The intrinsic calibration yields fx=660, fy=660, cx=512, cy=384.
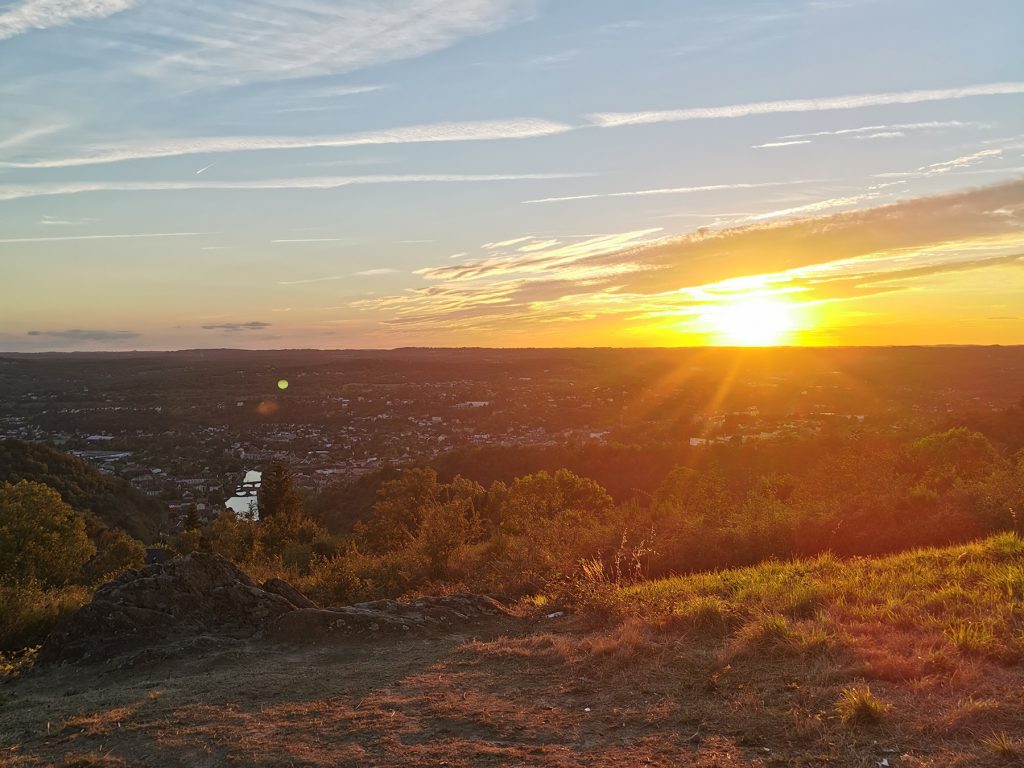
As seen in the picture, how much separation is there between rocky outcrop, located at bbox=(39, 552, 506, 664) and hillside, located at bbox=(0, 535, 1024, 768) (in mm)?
302

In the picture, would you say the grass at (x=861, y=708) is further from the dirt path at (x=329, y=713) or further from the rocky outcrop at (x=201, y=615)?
the rocky outcrop at (x=201, y=615)

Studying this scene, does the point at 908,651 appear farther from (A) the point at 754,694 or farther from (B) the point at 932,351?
(B) the point at 932,351

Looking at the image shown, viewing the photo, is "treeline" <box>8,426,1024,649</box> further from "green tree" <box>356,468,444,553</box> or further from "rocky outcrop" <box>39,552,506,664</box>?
"rocky outcrop" <box>39,552,506,664</box>

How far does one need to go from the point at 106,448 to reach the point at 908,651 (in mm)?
94946

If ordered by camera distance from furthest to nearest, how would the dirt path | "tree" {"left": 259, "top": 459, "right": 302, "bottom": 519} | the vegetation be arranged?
"tree" {"left": 259, "top": 459, "right": 302, "bottom": 519}
the vegetation
the dirt path

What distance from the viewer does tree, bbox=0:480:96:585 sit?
17.6 metres

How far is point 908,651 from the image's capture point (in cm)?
534

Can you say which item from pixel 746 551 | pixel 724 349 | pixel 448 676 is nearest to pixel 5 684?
pixel 448 676

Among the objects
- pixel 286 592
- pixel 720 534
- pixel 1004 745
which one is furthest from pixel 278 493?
pixel 1004 745

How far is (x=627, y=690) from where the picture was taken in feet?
18.0

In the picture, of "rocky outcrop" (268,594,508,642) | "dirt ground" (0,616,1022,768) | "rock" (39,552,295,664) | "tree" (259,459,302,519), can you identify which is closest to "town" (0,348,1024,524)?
"tree" (259,459,302,519)

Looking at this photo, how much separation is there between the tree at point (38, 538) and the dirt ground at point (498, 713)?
12.8 meters

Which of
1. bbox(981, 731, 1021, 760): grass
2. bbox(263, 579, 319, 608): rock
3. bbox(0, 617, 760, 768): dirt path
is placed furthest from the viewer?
bbox(263, 579, 319, 608): rock

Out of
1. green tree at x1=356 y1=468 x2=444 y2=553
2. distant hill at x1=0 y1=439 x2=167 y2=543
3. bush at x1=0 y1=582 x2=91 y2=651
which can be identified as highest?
bush at x1=0 y1=582 x2=91 y2=651
